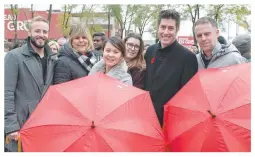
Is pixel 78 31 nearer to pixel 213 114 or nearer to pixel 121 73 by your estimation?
pixel 121 73

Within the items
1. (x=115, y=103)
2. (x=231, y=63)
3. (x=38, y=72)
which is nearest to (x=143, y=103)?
(x=115, y=103)

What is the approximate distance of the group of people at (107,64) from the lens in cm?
424

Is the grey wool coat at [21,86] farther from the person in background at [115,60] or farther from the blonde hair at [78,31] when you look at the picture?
the person in background at [115,60]

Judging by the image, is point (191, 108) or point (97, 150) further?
point (191, 108)

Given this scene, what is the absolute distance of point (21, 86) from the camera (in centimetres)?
435

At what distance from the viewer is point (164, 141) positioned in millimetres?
3398

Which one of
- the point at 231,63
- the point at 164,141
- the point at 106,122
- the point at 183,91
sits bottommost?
the point at 164,141

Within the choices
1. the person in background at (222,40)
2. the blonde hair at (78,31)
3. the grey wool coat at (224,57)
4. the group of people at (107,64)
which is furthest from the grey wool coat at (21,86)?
the person in background at (222,40)

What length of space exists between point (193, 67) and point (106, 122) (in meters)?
1.64

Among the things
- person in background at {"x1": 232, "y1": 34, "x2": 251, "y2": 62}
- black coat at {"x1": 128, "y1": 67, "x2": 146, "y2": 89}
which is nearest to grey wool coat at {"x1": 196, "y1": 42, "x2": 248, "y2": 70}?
black coat at {"x1": 128, "y1": 67, "x2": 146, "y2": 89}

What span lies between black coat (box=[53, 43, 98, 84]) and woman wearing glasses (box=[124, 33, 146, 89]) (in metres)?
0.65

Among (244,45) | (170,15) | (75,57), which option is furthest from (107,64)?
(244,45)

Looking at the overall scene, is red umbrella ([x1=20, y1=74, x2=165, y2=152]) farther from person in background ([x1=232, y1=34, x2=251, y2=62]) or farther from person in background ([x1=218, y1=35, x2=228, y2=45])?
person in background ([x1=232, y1=34, x2=251, y2=62])

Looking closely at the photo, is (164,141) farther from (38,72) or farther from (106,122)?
(38,72)
